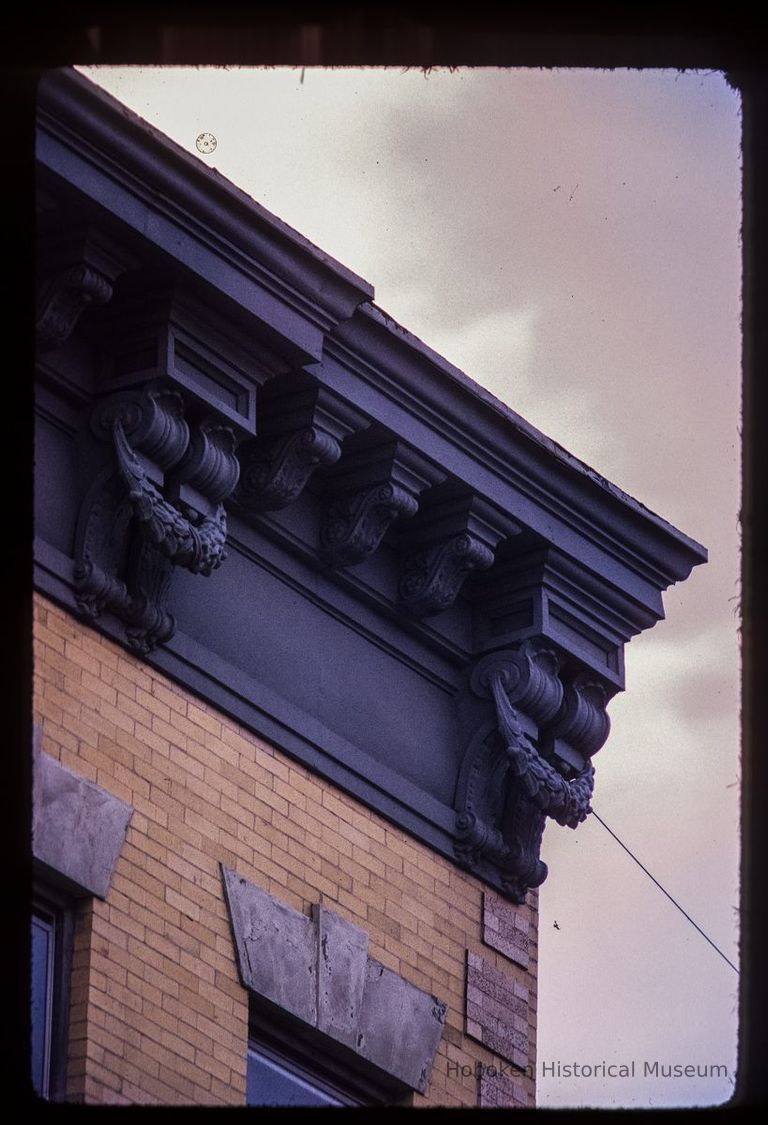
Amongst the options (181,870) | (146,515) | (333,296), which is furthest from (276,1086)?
(333,296)

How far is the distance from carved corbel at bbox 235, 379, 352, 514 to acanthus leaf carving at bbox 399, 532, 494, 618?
1049 mm

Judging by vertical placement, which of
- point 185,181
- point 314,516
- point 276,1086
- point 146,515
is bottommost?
point 276,1086

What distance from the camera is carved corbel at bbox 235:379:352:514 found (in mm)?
12195

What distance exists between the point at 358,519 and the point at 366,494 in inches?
5.0

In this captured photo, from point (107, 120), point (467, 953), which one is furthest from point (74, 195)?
point (467, 953)

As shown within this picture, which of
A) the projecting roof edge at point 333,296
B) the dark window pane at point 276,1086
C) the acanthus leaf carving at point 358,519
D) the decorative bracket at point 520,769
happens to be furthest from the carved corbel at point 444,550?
the dark window pane at point 276,1086

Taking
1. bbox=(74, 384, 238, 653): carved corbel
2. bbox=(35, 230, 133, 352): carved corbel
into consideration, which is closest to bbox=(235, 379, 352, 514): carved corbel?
bbox=(74, 384, 238, 653): carved corbel

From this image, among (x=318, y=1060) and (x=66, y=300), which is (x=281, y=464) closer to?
(x=66, y=300)

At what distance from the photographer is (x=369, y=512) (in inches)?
501

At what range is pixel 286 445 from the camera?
12258 millimetres

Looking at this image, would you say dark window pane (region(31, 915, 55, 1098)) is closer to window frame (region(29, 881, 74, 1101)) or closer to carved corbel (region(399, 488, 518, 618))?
window frame (region(29, 881, 74, 1101))

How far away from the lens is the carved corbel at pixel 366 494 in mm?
12672

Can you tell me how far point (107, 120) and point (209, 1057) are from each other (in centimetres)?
350

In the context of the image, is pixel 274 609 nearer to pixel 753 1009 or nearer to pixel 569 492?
pixel 569 492
